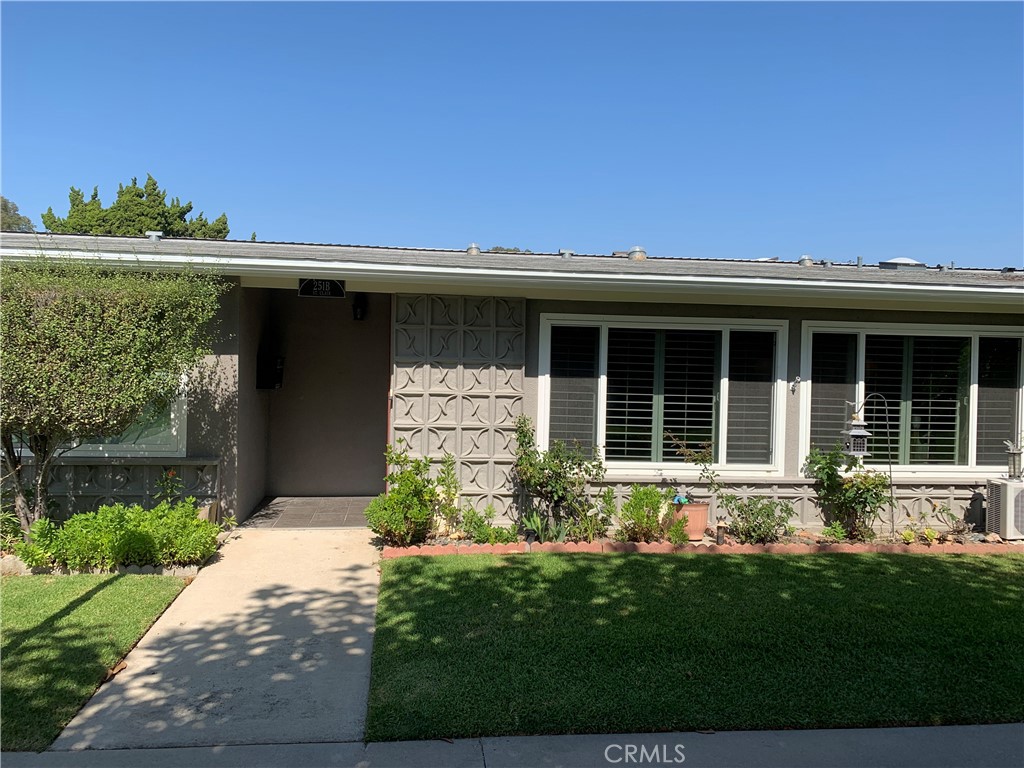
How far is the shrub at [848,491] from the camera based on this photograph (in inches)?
279

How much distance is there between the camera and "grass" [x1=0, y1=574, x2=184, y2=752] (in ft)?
11.0

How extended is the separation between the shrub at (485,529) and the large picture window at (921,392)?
11.6 ft

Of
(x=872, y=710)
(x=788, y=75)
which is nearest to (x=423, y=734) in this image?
(x=872, y=710)

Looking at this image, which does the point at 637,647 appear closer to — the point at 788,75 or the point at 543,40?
the point at 543,40

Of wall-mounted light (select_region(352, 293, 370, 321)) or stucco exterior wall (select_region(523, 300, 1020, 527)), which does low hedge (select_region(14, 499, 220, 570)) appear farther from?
wall-mounted light (select_region(352, 293, 370, 321))

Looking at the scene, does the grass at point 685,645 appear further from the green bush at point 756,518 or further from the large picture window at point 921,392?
the large picture window at point 921,392

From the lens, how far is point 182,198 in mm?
29047

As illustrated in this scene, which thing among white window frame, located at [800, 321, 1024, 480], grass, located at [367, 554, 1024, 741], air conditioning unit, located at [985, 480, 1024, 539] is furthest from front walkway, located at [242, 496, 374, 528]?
air conditioning unit, located at [985, 480, 1024, 539]

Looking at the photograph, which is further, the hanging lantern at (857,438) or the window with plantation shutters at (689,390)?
the window with plantation shutters at (689,390)

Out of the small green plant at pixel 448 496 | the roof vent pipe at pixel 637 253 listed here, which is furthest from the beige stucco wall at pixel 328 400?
the roof vent pipe at pixel 637 253

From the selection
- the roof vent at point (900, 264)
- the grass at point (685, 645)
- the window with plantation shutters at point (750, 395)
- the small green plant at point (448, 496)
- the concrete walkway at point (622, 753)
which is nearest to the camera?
the concrete walkway at point (622, 753)

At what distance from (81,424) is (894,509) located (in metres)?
7.86

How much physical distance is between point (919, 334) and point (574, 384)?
3884 mm

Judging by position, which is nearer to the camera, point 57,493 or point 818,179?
point 57,493
